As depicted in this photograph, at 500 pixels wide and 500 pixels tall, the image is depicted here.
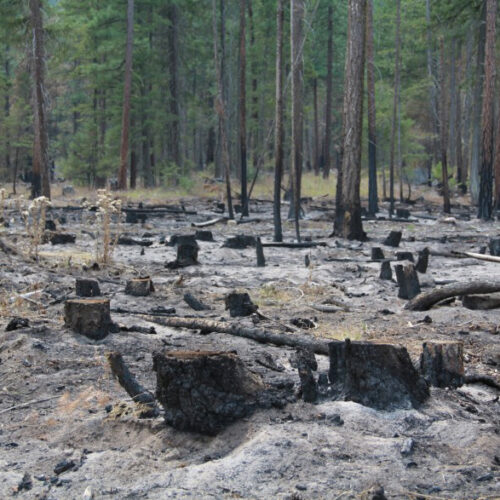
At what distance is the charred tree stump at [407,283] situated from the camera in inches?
312

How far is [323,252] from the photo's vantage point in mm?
12734

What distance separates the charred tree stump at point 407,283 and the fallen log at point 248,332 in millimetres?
2799

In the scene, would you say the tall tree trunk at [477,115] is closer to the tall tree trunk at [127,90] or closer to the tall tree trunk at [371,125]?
the tall tree trunk at [371,125]

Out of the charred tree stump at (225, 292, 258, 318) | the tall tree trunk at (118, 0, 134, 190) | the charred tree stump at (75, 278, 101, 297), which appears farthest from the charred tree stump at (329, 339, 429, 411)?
the tall tree trunk at (118, 0, 134, 190)

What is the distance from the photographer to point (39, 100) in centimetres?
2156

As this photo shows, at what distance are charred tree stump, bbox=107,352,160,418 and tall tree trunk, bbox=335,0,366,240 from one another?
11281mm

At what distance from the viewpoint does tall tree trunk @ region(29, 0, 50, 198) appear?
2092 cm

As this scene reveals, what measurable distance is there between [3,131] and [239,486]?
4007 cm

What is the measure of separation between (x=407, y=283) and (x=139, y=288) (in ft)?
10.3

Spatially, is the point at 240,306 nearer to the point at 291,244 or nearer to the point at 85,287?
the point at 85,287

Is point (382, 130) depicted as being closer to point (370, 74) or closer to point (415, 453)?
point (370, 74)

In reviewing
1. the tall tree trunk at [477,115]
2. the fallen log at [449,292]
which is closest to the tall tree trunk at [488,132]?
the tall tree trunk at [477,115]

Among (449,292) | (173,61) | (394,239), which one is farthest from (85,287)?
(173,61)

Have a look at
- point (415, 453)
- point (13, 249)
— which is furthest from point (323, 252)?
point (415, 453)
